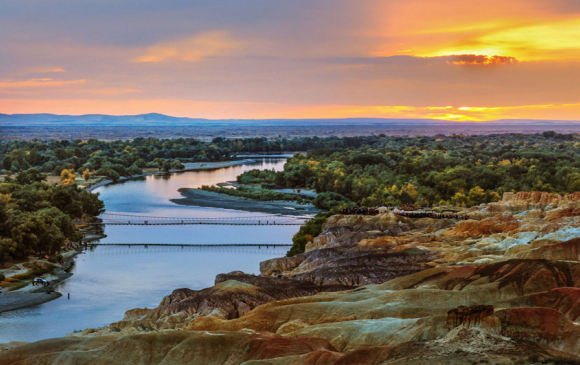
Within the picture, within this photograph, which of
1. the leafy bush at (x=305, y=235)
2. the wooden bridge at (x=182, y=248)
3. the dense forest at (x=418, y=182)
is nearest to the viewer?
the leafy bush at (x=305, y=235)

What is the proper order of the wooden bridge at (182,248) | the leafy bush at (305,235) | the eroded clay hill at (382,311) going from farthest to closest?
the wooden bridge at (182,248) → the leafy bush at (305,235) → the eroded clay hill at (382,311)

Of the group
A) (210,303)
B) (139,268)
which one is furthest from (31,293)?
(210,303)

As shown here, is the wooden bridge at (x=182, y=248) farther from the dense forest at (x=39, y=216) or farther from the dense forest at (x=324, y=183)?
the dense forest at (x=39, y=216)

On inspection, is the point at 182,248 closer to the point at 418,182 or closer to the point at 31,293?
the point at 31,293

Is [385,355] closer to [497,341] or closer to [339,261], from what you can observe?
[497,341]

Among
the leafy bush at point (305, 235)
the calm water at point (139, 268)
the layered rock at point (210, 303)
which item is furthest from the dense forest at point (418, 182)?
the layered rock at point (210, 303)

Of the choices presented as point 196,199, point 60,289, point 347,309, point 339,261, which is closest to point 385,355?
point 347,309

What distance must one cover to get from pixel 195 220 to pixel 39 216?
26.5 meters

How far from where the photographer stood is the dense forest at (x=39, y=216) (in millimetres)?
72875

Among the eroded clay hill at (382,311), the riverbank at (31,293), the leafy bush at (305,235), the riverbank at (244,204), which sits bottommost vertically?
the riverbank at (244,204)

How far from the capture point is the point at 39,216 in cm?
7762

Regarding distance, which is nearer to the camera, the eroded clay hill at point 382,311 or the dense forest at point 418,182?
the eroded clay hill at point 382,311

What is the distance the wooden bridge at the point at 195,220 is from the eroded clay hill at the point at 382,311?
35249 mm

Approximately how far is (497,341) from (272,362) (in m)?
8.62
